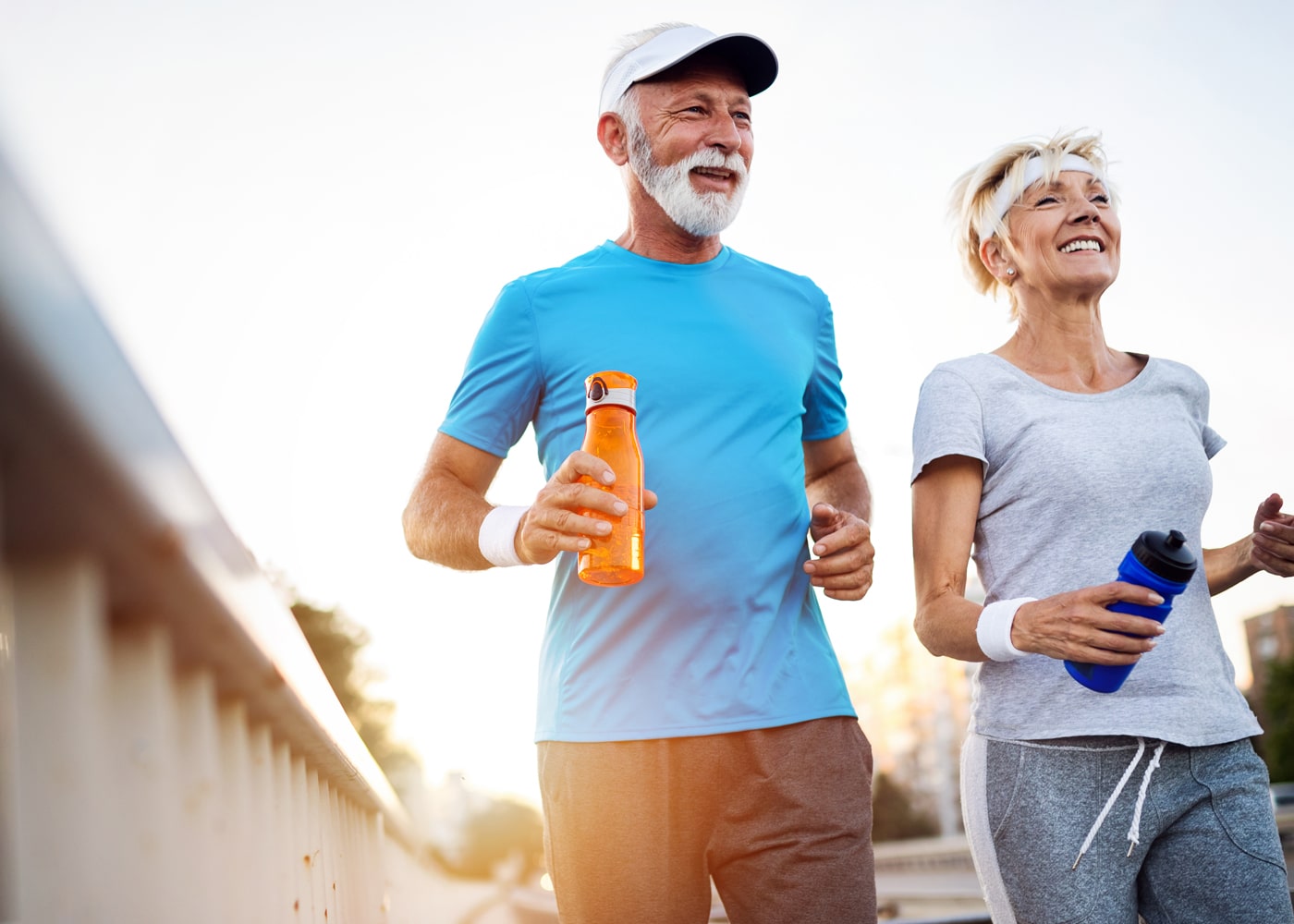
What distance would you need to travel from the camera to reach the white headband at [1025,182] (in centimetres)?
300

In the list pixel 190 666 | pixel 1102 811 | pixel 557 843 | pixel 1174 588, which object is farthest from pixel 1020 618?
pixel 190 666

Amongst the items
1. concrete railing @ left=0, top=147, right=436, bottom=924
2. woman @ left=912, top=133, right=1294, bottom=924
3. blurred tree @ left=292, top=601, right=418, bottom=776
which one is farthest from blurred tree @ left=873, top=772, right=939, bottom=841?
concrete railing @ left=0, top=147, right=436, bottom=924

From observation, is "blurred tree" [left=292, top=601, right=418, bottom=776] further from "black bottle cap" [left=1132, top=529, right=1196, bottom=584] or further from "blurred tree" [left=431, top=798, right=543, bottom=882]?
"black bottle cap" [left=1132, top=529, right=1196, bottom=584]

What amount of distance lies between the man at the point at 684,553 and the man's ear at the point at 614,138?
0.43 feet

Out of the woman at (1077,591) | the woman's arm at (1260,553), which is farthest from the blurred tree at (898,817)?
the woman at (1077,591)

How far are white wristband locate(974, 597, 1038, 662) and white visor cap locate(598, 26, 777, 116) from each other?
1.49 metres

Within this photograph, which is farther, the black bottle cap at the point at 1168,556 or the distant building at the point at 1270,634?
the distant building at the point at 1270,634

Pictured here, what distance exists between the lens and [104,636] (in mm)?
790

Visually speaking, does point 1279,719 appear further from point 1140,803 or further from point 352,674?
point 1140,803

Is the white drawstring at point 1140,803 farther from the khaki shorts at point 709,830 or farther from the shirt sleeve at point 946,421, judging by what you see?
the shirt sleeve at point 946,421

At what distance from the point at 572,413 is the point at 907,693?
64.6 metres

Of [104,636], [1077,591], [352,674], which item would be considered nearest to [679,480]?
[1077,591]

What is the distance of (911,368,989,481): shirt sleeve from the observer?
8.84ft

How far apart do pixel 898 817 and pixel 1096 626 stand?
→ 186ft
